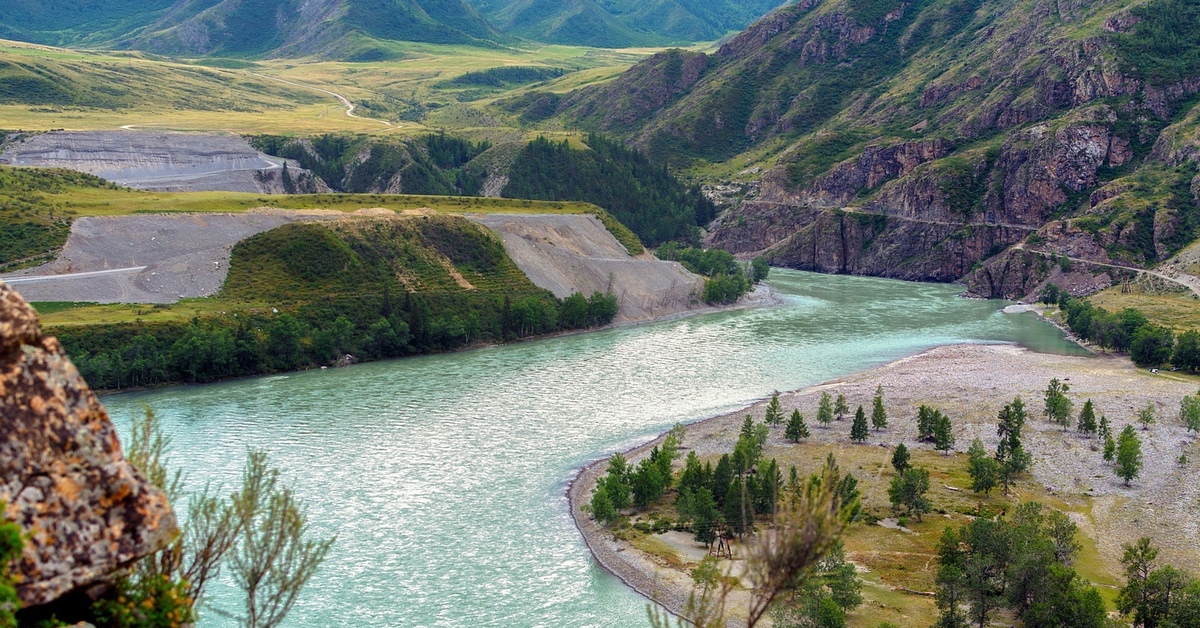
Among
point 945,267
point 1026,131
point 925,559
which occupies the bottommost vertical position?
point 925,559

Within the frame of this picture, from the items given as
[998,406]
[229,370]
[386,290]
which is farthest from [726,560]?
[386,290]

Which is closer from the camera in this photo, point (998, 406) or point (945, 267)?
point (998, 406)

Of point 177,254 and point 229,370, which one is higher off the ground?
point 177,254

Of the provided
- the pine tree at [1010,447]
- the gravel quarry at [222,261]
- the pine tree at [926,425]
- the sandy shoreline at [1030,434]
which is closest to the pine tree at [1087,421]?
the sandy shoreline at [1030,434]

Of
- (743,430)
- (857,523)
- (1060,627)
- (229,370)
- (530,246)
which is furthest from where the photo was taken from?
(530,246)

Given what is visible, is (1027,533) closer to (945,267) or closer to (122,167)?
(945,267)

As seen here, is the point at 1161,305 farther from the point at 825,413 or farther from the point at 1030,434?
the point at 825,413
